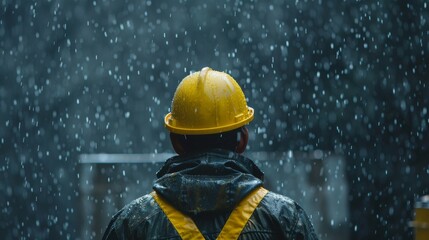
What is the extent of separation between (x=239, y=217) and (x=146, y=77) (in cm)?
799

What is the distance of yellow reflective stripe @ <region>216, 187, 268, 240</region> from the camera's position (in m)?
2.09

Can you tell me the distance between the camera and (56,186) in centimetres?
1000

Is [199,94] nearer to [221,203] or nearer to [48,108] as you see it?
[221,203]

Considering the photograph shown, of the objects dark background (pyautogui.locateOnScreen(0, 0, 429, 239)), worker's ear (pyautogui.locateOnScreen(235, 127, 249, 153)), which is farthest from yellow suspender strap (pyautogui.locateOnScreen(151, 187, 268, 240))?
dark background (pyautogui.locateOnScreen(0, 0, 429, 239))

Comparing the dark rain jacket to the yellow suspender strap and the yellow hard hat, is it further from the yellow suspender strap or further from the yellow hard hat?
the yellow hard hat

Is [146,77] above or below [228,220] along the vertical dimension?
below

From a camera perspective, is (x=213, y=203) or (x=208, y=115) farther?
(x=208, y=115)

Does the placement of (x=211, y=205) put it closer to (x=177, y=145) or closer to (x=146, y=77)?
(x=177, y=145)

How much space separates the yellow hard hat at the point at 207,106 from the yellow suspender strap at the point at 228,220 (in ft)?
0.69

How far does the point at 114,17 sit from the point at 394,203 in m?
4.09

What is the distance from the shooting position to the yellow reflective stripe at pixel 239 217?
82.1 inches

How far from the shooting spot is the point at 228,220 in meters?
2.10

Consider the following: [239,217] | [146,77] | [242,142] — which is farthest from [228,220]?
[146,77]

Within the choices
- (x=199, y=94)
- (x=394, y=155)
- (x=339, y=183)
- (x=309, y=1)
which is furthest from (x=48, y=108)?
(x=199, y=94)
